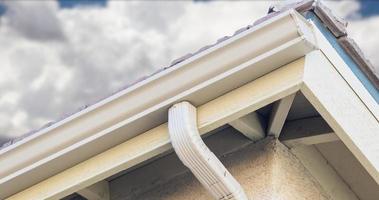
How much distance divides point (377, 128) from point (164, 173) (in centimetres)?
112

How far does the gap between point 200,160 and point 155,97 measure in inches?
14.3

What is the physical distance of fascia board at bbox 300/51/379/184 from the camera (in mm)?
3203

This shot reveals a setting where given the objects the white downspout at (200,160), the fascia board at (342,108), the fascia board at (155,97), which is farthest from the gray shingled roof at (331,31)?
the white downspout at (200,160)

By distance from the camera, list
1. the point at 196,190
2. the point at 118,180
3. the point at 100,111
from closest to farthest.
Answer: the point at 100,111 < the point at 196,190 < the point at 118,180

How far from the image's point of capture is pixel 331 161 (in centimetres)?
382

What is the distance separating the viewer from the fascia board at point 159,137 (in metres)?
3.21

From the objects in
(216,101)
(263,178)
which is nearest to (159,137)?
(216,101)

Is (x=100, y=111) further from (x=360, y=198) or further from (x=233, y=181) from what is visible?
(x=360, y=198)

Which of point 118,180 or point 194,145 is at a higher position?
point 118,180

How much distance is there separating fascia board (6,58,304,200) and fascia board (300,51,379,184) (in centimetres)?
9

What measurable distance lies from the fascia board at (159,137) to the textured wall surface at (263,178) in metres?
0.36

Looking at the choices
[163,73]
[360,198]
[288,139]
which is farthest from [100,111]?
[360,198]

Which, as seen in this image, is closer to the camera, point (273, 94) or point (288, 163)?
point (273, 94)

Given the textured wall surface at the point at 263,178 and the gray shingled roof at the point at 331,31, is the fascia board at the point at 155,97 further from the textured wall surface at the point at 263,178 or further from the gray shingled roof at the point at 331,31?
the textured wall surface at the point at 263,178
